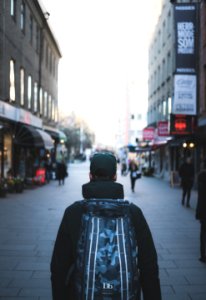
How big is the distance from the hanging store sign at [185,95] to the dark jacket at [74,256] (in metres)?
18.6

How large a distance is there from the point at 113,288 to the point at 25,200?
14086 mm

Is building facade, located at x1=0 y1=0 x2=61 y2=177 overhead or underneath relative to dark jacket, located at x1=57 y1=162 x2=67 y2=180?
overhead

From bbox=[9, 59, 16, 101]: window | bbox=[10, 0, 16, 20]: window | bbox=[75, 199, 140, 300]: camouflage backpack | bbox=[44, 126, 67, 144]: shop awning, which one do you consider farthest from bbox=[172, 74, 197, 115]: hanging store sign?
bbox=[75, 199, 140, 300]: camouflage backpack

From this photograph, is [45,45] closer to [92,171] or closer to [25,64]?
[25,64]

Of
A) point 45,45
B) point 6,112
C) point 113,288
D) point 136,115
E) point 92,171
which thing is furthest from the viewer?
point 136,115

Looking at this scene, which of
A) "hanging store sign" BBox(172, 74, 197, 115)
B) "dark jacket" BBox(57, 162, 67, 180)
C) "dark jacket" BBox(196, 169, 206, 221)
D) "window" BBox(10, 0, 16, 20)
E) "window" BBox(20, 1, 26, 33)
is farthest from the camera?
"dark jacket" BBox(57, 162, 67, 180)

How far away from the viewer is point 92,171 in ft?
9.64

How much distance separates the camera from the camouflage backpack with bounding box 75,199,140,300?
246cm

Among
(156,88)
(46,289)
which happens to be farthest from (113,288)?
(156,88)

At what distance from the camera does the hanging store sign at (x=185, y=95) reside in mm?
21094

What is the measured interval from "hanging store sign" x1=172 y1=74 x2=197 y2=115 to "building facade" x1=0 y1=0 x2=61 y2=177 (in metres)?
7.34

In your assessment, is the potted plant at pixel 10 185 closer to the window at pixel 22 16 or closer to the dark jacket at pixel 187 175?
the dark jacket at pixel 187 175

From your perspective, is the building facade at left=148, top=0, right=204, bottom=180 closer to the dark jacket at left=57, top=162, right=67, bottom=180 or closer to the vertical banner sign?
the vertical banner sign

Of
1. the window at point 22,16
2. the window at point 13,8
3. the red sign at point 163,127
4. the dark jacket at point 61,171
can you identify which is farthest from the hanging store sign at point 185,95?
the window at point 22,16
